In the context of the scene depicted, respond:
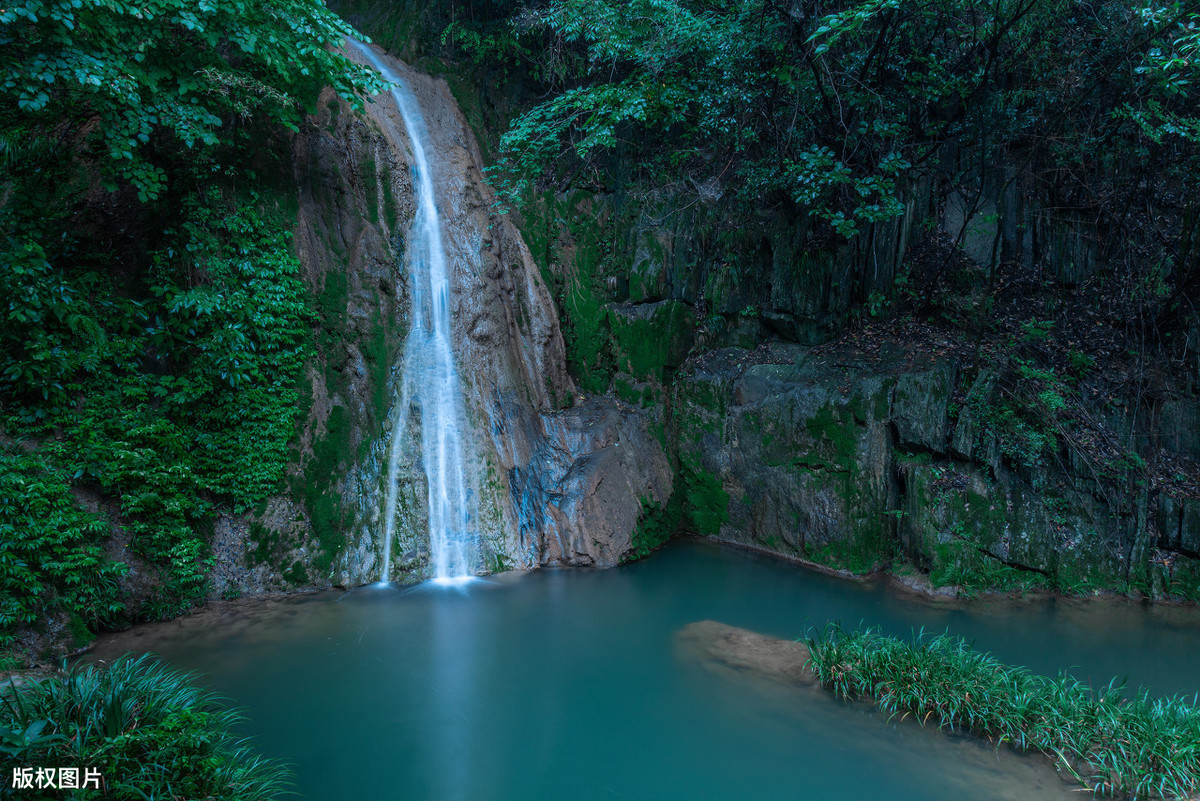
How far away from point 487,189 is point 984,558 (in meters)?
9.83

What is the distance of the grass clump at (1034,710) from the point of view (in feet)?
14.2

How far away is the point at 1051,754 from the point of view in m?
4.68

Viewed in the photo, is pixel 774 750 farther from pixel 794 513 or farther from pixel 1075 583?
pixel 1075 583

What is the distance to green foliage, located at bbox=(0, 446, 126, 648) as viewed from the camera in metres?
5.42

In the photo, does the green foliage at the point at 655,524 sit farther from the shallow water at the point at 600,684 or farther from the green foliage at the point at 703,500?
the shallow water at the point at 600,684

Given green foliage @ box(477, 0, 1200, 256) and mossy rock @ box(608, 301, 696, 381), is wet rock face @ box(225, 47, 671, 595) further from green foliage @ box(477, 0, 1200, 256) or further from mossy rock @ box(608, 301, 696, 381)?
green foliage @ box(477, 0, 1200, 256)

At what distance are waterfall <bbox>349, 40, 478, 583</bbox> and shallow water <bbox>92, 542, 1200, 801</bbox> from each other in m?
0.73

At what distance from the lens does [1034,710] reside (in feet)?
16.2

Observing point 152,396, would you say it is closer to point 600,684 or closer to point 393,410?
point 393,410

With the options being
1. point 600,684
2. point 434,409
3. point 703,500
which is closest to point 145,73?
point 434,409

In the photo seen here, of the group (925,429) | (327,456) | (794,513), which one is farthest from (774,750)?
(327,456)

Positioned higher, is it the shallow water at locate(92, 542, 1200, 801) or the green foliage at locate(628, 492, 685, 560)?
the green foliage at locate(628, 492, 685, 560)

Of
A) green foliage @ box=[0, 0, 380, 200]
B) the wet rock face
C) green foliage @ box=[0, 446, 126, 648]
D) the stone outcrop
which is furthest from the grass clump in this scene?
green foliage @ box=[0, 0, 380, 200]

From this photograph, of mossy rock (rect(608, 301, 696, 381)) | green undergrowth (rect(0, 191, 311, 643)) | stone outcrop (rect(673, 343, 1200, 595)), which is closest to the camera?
green undergrowth (rect(0, 191, 311, 643))
